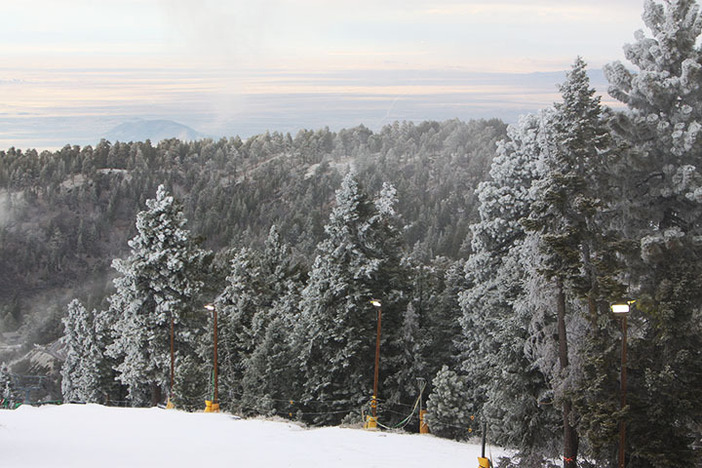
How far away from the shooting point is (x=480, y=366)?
1139 inches

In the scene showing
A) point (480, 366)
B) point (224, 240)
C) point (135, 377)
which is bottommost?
point (224, 240)

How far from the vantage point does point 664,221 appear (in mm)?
22312

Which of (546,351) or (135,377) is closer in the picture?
(546,351)

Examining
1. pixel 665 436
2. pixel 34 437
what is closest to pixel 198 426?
pixel 34 437

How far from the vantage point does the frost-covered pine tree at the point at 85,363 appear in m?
53.9

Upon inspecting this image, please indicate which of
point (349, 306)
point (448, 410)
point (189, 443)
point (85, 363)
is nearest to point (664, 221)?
point (448, 410)

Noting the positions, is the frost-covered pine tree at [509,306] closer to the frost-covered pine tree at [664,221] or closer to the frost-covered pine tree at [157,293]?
the frost-covered pine tree at [664,221]

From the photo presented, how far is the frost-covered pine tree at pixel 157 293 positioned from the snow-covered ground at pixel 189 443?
11075 millimetres

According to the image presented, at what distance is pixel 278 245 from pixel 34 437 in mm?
32063

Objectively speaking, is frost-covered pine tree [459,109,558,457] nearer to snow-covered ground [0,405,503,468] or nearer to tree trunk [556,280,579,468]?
tree trunk [556,280,579,468]

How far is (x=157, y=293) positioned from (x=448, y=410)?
16022 millimetres

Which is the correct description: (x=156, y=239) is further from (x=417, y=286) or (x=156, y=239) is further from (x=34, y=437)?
(x=34, y=437)

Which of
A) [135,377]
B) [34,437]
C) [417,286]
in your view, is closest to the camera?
[34,437]

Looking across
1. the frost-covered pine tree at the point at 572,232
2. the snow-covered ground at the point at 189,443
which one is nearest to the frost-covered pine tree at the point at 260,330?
the snow-covered ground at the point at 189,443
